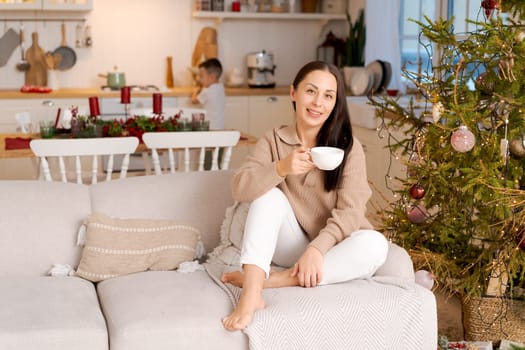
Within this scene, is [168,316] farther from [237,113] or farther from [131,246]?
[237,113]

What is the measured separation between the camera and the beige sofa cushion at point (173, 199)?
3.15 metres

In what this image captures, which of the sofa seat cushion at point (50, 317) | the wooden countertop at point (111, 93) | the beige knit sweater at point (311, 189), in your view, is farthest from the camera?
the wooden countertop at point (111, 93)

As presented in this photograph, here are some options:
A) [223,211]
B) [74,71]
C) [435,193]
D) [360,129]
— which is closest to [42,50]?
[74,71]

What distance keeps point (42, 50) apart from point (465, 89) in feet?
14.6

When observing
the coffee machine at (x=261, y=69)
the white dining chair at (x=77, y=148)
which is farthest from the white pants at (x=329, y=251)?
the coffee machine at (x=261, y=69)

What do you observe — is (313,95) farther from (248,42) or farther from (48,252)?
(248,42)

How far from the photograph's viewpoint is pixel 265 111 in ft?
21.9

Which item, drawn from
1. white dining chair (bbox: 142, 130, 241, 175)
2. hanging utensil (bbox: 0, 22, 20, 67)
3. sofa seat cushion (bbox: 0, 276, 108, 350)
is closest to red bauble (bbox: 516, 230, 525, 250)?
sofa seat cushion (bbox: 0, 276, 108, 350)

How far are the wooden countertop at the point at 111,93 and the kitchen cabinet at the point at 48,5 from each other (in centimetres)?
64

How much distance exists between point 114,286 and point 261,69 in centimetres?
424

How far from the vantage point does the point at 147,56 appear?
6922mm

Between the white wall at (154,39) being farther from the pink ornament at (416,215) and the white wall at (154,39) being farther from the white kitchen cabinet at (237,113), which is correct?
the pink ornament at (416,215)

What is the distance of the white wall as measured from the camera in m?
6.74

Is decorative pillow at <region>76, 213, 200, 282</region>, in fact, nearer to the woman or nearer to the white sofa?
the white sofa
